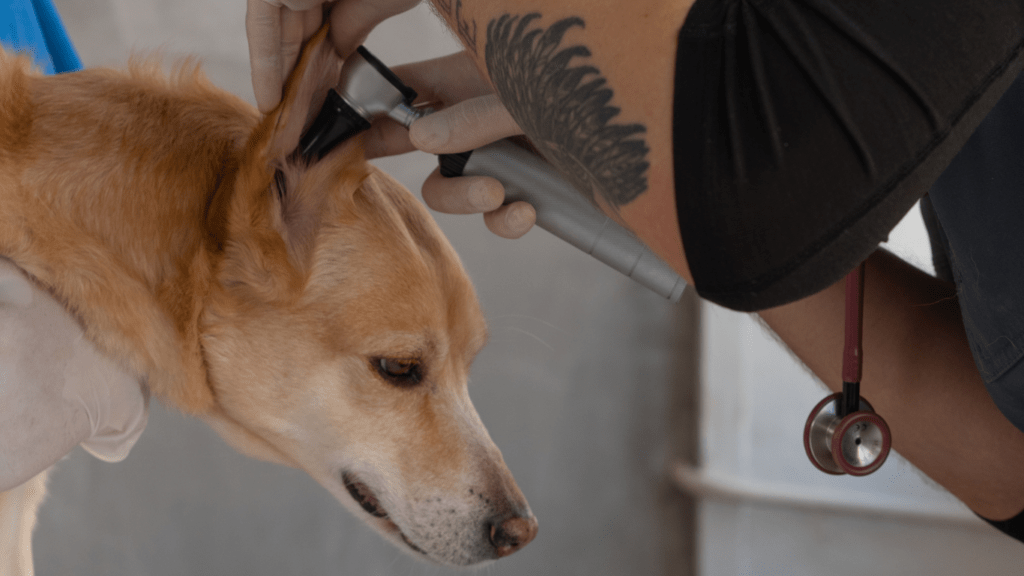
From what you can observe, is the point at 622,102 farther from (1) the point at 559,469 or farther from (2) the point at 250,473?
(1) the point at 559,469

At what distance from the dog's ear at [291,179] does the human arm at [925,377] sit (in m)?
0.52

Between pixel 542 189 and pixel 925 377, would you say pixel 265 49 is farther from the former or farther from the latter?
pixel 925 377

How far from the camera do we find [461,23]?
0.43 meters

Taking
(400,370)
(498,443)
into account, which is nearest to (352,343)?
(400,370)

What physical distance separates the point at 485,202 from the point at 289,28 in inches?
8.9

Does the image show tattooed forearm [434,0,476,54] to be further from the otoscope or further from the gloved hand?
the gloved hand

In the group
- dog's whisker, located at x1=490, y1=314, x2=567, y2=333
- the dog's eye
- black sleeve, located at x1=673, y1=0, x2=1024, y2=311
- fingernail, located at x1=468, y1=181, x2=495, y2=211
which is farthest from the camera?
dog's whisker, located at x1=490, y1=314, x2=567, y2=333

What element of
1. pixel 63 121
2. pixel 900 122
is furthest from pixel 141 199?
pixel 900 122

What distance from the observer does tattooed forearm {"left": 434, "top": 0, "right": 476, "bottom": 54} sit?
421 mm

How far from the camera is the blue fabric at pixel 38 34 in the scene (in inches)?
29.1

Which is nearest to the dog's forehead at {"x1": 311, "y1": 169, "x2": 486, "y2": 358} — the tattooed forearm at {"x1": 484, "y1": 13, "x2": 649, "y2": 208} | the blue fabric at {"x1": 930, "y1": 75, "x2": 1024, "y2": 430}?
the tattooed forearm at {"x1": 484, "y1": 13, "x2": 649, "y2": 208}

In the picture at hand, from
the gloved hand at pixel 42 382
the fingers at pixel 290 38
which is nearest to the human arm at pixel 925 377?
the fingers at pixel 290 38

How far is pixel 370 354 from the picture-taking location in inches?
28.2

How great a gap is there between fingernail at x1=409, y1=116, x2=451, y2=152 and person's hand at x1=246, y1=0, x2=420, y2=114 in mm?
88
